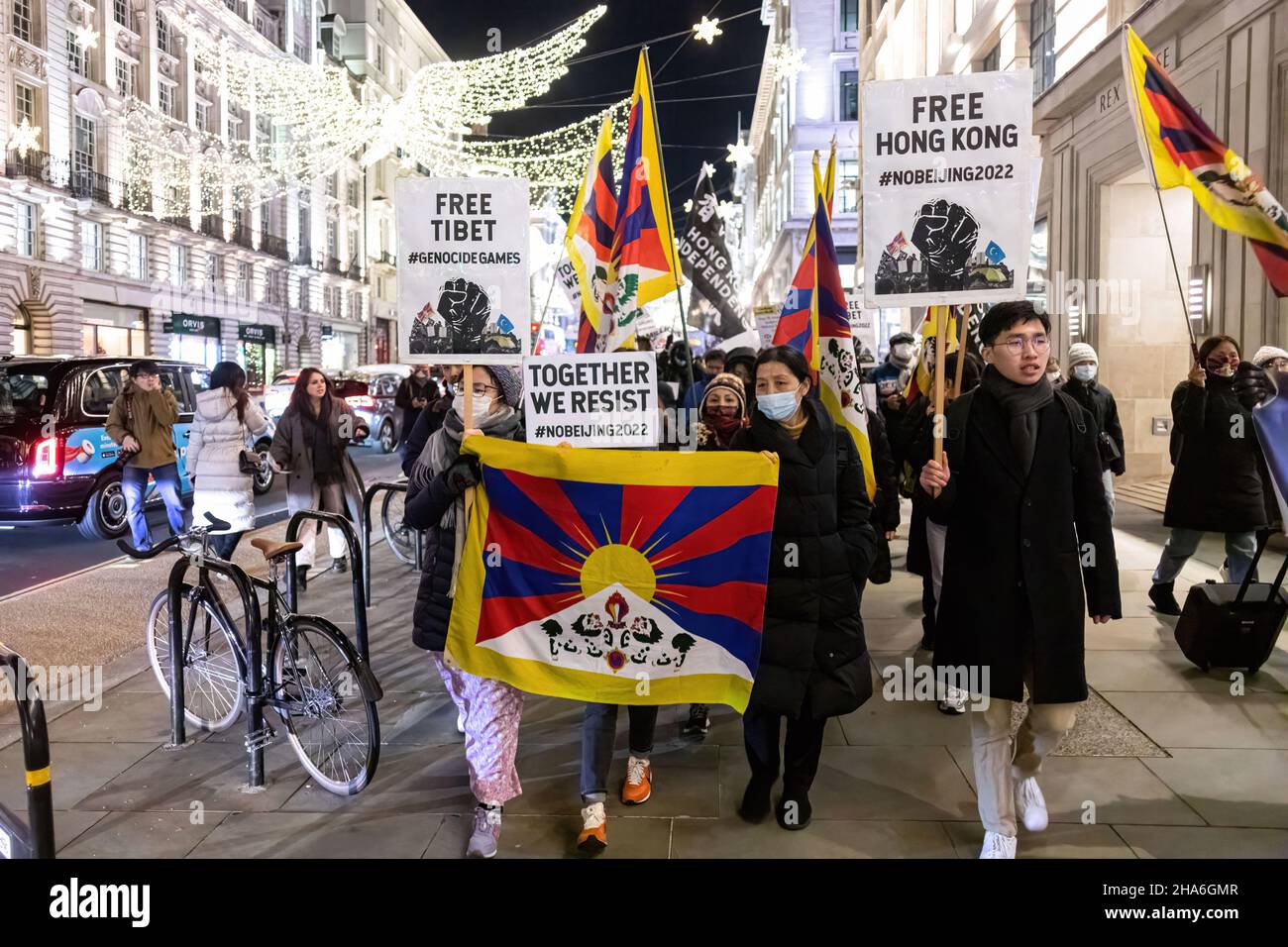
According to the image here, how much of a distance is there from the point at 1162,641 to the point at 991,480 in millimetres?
3860

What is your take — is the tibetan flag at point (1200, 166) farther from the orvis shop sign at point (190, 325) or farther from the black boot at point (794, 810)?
the orvis shop sign at point (190, 325)

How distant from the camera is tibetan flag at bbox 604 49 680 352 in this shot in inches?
250

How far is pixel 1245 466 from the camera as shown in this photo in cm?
672

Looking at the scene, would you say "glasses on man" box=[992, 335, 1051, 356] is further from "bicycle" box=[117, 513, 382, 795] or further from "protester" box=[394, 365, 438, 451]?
"protester" box=[394, 365, 438, 451]

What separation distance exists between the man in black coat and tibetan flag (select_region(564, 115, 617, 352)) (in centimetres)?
332

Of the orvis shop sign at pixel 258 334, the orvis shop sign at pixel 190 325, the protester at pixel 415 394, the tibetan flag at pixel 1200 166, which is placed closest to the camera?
the tibetan flag at pixel 1200 166

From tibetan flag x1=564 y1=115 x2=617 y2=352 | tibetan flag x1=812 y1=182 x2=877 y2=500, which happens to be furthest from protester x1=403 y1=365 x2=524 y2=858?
tibetan flag x1=564 y1=115 x2=617 y2=352

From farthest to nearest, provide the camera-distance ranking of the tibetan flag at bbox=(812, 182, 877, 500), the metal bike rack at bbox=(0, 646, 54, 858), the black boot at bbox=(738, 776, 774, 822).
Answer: the tibetan flag at bbox=(812, 182, 877, 500) < the black boot at bbox=(738, 776, 774, 822) < the metal bike rack at bbox=(0, 646, 54, 858)

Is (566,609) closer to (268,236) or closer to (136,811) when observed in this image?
(136,811)

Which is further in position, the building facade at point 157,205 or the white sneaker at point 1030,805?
the building facade at point 157,205

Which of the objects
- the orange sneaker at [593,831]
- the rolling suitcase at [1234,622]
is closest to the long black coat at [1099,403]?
the rolling suitcase at [1234,622]

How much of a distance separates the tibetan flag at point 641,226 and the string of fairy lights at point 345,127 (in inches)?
41.6

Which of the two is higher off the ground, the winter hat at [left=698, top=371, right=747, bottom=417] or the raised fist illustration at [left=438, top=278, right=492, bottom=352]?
the raised fist illustration at [left=438, top=278, right=492, bottom=352]

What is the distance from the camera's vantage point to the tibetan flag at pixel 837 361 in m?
6.10
